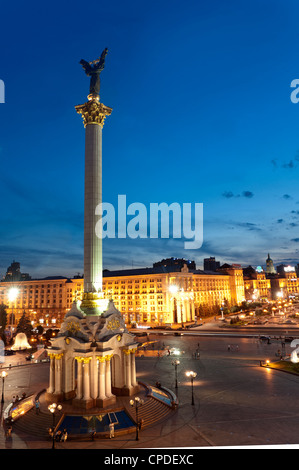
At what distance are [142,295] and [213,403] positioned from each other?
102180mm

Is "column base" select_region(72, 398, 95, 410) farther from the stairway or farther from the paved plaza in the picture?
the paved plaza

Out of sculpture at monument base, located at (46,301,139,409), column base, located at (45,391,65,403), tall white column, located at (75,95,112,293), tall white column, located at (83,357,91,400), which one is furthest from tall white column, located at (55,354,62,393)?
tall white column, located at (75,95,112,293)

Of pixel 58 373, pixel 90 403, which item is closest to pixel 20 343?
pixel 58 373

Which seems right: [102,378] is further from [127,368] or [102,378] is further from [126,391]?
[126,391]

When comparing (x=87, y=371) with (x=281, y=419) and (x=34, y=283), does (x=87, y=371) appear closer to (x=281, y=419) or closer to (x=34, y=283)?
(x=281, y=419)

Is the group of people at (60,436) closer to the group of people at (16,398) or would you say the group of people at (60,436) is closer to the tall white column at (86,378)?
the tall white column at (86,378)

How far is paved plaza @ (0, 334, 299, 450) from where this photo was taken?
956 inches

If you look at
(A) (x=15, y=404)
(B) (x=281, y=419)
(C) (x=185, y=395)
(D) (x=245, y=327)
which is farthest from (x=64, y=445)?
(D) (x=245, y=327)

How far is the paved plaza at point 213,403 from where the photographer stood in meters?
24.3

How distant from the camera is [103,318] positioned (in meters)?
34.7

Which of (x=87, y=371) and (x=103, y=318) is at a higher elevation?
(x=103, y=318)

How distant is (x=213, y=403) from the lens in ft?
106

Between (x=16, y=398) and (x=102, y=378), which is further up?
(x=102, y=378)
